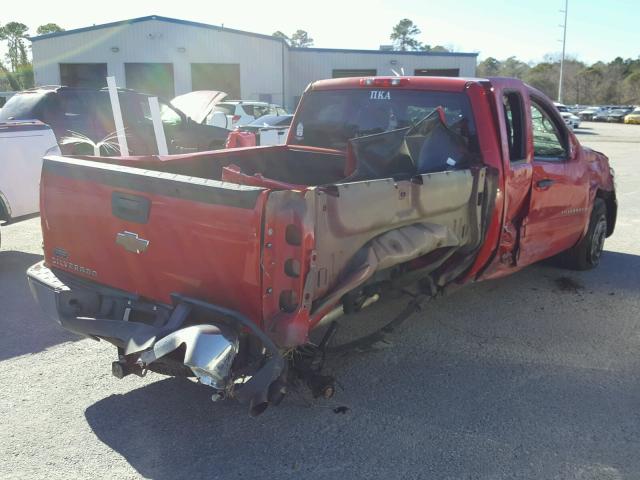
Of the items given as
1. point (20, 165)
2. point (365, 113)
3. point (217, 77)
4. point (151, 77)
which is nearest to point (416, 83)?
point (365, 113)

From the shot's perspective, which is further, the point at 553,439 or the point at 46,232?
the point at 46,232

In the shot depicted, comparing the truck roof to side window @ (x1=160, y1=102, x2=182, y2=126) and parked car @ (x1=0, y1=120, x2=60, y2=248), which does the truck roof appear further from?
side window @ (x1=160, y1=102, x2=182, y2=126)

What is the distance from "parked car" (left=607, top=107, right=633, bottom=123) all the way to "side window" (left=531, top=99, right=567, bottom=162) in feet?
173

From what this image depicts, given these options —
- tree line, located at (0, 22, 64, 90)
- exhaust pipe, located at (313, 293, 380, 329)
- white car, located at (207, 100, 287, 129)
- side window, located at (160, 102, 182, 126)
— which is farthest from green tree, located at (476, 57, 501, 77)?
exhaust pipe, located at (313, 293, 380, 329)

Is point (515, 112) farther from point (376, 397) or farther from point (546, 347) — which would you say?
point (376, 397)

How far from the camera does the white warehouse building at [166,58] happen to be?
3609cm

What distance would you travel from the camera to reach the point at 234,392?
3.05 meters

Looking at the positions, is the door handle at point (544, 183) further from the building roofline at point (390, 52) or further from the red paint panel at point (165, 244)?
the building roofline at point (390, 52)

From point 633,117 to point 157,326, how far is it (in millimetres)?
54434

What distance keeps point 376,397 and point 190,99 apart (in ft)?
29.3

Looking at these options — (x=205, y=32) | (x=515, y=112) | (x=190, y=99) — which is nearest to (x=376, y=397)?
(x=515, y=112)

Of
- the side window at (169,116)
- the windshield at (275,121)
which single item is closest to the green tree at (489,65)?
the windshield at (275,121)

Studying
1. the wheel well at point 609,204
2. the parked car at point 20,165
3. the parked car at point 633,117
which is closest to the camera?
the wheel well at point 609,204

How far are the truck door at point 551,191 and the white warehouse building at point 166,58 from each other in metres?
31.8
